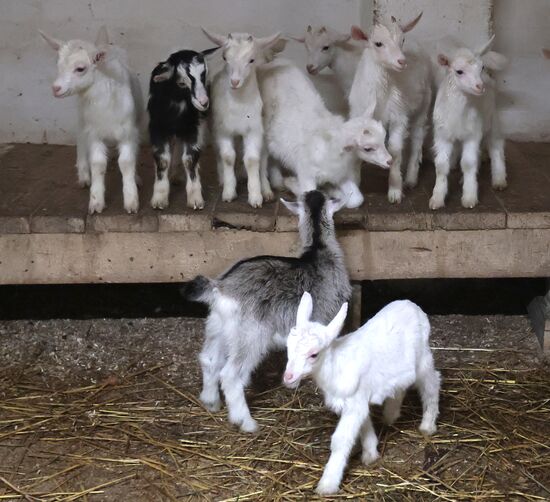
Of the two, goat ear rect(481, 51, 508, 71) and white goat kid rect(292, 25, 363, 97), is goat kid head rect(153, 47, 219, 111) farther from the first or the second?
goat ear rect(481, 51, 508, 71)

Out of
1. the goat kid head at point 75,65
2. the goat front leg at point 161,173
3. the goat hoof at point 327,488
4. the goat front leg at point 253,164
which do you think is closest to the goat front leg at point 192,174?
the goat front leg at point 161,173

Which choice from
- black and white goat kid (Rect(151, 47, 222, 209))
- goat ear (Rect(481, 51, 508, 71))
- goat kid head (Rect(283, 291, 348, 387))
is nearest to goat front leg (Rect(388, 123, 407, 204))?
goat ear (Rect(481, 51, 508, 71))

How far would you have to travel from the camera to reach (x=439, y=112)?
5.65 meters

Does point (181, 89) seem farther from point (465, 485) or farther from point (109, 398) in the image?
point (465, 485)

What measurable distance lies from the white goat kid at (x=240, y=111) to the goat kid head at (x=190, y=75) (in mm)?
168

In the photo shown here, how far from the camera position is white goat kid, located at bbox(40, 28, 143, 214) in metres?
5.33

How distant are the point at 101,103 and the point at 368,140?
Answer: 5.10ft

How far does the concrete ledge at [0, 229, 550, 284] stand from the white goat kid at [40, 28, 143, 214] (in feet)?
0.87

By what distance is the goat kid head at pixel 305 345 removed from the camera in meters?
4.05

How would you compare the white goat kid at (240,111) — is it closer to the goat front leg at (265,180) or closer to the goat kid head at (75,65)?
the goat front leg at (265,180)

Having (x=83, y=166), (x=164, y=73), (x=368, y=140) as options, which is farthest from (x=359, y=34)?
(x=83, y=166)

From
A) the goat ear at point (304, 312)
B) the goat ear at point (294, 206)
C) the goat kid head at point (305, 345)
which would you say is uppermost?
the goat ear at point (294, 206)

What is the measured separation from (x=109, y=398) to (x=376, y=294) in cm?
235

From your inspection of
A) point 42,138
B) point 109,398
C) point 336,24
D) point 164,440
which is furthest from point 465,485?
point 42,138
